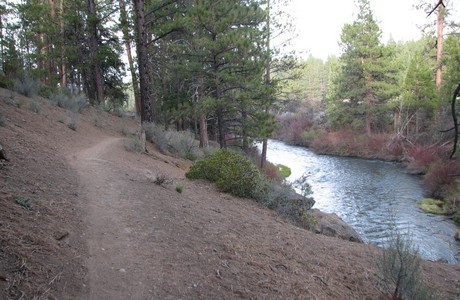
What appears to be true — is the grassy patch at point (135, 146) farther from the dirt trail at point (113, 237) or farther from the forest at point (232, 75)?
the dirt trail at point (113, 237)

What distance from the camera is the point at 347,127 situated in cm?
3628

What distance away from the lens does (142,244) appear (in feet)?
14.2

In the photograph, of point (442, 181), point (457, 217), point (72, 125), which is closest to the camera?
point (72, 125)

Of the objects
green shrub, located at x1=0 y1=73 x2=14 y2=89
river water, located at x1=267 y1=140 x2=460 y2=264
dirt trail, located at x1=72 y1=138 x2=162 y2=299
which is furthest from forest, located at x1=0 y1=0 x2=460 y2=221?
dirt trail, located at x1=72 y1=138 x2=162 y2=299

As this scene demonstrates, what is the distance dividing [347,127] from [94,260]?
35.5 meters

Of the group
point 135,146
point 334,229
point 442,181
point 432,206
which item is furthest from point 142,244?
point 442,181

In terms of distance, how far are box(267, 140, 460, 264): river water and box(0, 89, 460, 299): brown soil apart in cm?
169

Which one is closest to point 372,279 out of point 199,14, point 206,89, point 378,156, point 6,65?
point 199,14

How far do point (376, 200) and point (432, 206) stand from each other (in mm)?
2510

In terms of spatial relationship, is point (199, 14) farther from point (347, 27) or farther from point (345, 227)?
point (347, 27)

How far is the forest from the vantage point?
42.8 feet

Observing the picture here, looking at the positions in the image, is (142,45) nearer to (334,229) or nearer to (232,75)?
(232,75)

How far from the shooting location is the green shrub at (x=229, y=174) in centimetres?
842

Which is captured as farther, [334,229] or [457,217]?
[457,217]
